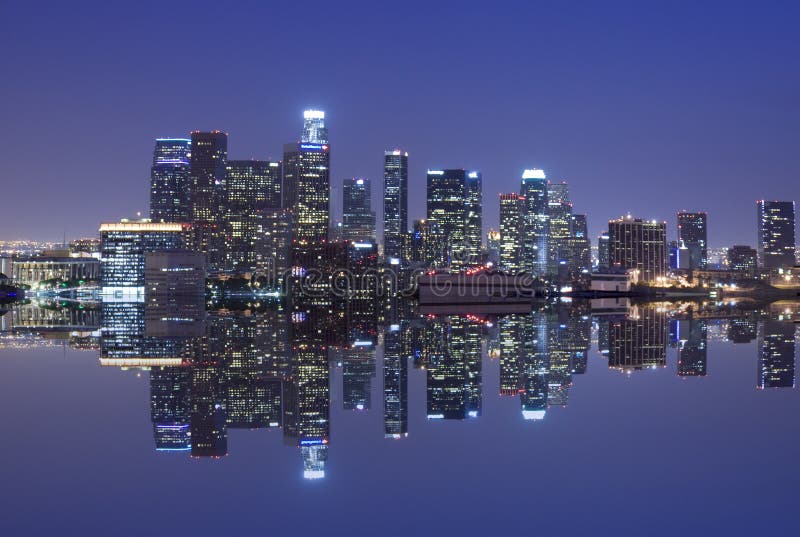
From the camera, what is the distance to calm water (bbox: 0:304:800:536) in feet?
32.0

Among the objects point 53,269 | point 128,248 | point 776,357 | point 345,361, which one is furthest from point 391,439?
point 53,269

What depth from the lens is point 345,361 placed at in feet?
90.1

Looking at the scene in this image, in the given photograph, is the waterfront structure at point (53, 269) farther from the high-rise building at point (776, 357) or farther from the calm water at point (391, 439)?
the calm water at point (391, 439)

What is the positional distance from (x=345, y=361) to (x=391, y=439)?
42.5ft

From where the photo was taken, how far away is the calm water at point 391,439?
Answer: 9.76 meters

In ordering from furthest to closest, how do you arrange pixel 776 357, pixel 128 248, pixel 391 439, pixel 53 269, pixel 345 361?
pixel 53 269 < pixel 128 248 < pixel 776 357 < pixel 345 361 < pixel 391 439

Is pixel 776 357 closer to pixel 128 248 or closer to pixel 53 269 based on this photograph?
pixel 128 248

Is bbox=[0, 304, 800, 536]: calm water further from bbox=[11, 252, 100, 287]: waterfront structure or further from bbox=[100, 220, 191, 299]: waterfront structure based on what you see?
bbox=[11, 252, 100, 287]: waterfront structure

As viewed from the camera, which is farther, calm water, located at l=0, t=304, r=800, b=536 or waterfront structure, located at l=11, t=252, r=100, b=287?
waterfront structure, located at l=11, t=252, r=100, b=287

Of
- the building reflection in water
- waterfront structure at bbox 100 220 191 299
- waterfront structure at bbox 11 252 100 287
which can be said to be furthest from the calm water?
waterfront structure at bbox 11 252 100 287

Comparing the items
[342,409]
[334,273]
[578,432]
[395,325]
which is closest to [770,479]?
[578,432]

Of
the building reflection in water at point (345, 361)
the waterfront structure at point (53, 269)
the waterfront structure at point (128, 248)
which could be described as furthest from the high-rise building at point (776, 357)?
the waterfront structure at point (53, 269)

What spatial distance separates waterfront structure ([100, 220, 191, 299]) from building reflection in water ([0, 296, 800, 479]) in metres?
88.5

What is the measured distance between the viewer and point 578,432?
585 inches
